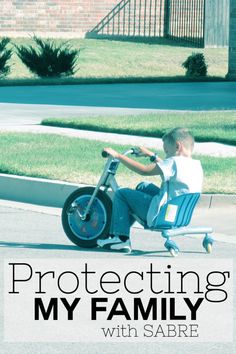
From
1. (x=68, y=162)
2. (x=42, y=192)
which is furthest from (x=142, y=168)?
(x=68, y=162)

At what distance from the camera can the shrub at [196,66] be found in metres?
35.9

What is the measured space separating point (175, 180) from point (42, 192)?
3.43 m

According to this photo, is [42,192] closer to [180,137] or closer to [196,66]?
[180,137]

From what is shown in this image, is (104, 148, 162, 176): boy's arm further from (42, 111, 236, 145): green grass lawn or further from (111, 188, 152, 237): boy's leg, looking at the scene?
(42, 111, 236, 145): green grass lawn

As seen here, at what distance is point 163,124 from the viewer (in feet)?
68.1

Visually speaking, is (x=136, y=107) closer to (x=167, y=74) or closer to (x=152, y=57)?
(x=167, y=74)

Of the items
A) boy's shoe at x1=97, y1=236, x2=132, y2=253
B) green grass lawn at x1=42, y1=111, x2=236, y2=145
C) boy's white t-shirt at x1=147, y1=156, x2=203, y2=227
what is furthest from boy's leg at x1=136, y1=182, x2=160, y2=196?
green grass lawn at x1=42, y1=111, x2=236, y2=145

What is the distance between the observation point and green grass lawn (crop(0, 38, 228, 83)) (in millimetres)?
36344

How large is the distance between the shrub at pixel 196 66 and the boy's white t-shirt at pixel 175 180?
25.6 meters

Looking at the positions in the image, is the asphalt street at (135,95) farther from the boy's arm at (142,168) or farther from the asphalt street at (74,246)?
the boy's arm at (142,168)

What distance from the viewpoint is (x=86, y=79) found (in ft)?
111

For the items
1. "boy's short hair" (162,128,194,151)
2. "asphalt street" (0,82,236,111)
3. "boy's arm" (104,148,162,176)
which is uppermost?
"boy's short hair" (162,128,194,151)

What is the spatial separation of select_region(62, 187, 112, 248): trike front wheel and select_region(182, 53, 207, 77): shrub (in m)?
25.3

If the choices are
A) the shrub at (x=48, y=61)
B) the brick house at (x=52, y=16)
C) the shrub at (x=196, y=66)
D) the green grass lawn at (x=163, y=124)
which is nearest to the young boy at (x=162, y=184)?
the green grass lawn at (x=163, y=124)
